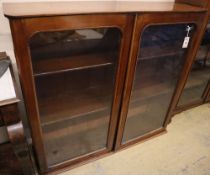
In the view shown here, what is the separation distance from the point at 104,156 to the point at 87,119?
399mm

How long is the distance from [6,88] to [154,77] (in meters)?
1.15

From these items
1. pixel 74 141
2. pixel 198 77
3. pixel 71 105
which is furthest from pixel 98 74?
pixel 198 77

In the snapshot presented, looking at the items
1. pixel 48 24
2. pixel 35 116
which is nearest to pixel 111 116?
pixel 35 116

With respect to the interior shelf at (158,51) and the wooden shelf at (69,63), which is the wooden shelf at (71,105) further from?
the interior shelf at (158,51)

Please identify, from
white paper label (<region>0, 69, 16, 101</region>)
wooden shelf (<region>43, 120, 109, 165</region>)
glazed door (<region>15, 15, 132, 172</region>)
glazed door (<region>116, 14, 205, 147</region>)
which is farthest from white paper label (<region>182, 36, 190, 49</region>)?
white paper label (<region>0, 69, 16, 101</region>)

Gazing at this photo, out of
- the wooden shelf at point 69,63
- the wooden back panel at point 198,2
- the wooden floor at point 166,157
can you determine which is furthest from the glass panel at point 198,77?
the wooden shelf at point 69,63

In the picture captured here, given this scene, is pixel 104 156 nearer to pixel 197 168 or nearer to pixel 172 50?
pixel 197 168

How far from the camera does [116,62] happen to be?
1.15 m

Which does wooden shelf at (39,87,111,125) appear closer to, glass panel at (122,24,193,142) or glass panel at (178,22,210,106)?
glass panel at (122,24,193,142)

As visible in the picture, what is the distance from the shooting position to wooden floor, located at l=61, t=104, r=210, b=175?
1.54 m

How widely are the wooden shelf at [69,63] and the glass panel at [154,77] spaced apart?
0.81ft

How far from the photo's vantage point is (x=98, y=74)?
4.35 ft

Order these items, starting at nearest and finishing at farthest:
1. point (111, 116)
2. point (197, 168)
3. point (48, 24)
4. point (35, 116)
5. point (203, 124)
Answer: point (48, 24)
point (35, 116)
point (111, 116)
point (197, 168)
point (203, 124)

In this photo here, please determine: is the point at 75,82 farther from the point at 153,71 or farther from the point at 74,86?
the point at 153,71
